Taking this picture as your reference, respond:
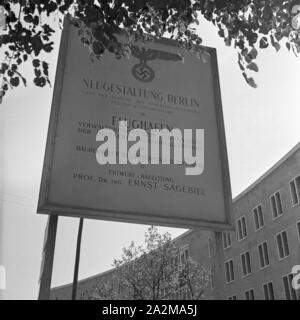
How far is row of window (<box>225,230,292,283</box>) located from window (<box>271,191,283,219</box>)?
158cm

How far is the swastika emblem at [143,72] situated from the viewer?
6656 mm

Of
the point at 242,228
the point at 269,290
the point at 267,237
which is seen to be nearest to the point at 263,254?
the point at 267,237

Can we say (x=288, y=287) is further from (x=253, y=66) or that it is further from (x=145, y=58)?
(x=253, y=66)

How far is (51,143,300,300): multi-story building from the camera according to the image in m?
34.3

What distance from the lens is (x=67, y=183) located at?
5.64 metres

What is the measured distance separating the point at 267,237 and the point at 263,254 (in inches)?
59.6

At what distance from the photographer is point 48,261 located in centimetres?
521

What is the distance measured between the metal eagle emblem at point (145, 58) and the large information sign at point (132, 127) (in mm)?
15

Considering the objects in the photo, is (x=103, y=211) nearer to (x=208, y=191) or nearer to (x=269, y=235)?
(x=208, y=191)

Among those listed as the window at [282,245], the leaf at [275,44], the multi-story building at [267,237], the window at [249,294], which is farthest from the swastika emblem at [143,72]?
the window at [249,294]

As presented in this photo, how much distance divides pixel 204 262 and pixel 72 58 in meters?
43.3

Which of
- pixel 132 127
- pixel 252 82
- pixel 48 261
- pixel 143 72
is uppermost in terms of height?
pixel 143 72

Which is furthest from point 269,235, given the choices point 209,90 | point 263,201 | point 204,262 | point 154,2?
point 154,2

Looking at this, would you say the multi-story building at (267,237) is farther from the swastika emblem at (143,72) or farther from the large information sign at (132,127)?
the swastika emblem at (143,72)
